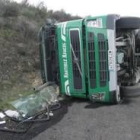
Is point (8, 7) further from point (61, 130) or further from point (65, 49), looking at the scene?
point (61, 130)

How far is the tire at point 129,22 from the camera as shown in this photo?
645 cm

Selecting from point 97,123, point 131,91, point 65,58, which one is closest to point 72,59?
point 65,58

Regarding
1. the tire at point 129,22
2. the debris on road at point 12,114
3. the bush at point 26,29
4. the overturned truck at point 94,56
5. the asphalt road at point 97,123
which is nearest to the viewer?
the asphalt road at point 97,123

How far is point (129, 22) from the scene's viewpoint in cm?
646

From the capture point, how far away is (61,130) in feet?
15.6

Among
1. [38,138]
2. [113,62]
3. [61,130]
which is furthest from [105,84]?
[38,138]

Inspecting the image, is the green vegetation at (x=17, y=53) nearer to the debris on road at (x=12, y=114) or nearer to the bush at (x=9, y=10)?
the bush at (x=9, y=10)

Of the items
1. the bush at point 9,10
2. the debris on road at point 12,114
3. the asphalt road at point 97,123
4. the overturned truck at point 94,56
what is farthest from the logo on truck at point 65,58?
the bush at point 9,10

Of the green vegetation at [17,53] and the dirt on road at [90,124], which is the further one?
the green vegetation at [17,53]

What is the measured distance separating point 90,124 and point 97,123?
128mm

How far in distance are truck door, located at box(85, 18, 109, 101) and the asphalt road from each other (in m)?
0.33

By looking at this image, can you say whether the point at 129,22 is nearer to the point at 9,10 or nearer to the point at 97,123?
the point at 97,123

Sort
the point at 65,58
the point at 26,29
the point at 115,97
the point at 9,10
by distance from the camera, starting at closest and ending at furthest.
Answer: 1. the point at 115,97
2. the point at 65,58
3. the point at 26,29
4. the point at 9,10

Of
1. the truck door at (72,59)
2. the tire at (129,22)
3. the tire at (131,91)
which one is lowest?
the tire at (131,91)
